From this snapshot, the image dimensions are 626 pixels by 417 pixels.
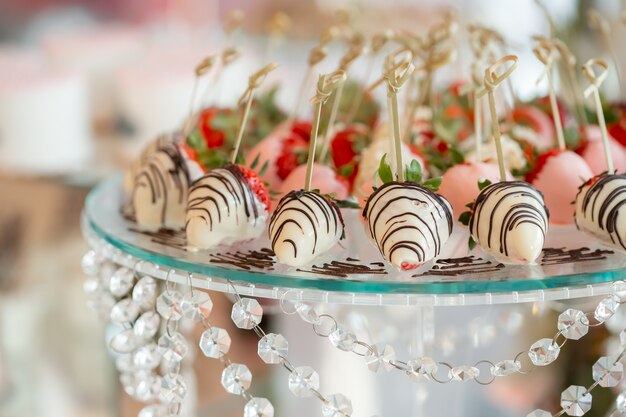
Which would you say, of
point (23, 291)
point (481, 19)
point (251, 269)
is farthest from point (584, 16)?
point (251, 269)

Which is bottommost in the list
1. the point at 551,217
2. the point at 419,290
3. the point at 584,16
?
the point at 419,290

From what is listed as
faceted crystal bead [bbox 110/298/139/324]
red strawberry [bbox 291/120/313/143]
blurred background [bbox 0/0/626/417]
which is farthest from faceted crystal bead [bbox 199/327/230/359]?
blurred background [bbox 0/0/626/417]

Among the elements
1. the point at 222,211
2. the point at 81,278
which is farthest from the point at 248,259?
the point at 81,278

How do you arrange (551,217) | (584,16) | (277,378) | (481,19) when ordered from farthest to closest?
(481,19) < (584,16) < (277,378) < (551,217)

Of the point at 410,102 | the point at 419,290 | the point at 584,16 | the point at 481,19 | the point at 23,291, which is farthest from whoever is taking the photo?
the point at 481,19

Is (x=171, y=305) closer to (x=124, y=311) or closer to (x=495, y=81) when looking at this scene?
(x=124, y=311)

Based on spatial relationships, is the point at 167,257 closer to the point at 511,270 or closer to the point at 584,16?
the point at 511,270
